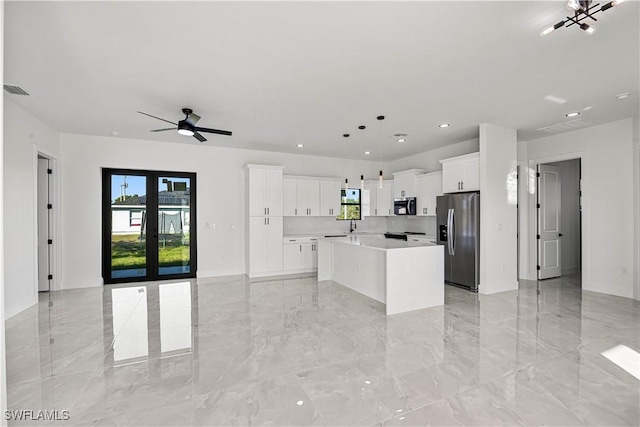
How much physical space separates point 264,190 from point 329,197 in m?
1.74

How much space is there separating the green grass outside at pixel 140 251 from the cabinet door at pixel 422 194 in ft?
17.1

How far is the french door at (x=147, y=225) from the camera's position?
6000 millimetres

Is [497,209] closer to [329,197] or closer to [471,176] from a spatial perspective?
[471,176]

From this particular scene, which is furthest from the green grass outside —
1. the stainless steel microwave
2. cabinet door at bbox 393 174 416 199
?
cabinet door at bbox 393 174 416 199

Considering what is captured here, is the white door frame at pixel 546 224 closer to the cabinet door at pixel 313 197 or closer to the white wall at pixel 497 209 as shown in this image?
the white wall at pixel 497 209

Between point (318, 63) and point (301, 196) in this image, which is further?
point (301, 196)

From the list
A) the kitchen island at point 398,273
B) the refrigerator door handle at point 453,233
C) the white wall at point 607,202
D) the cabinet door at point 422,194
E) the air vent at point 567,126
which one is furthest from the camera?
the cabinet door at point 422,194

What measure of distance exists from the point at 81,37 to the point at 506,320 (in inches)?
213

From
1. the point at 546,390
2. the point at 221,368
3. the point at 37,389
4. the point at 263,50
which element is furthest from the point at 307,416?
the point at 263,50

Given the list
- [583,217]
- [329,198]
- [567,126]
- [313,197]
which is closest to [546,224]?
[583,217]

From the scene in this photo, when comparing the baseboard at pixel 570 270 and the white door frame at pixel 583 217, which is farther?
the baseboard at pixel 570 270

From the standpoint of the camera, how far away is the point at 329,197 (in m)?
7.54

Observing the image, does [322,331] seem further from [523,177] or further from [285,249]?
[523,177]

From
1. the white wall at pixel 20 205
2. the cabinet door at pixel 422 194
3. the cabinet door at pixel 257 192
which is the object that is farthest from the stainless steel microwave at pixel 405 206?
the white wall at pixel 20 205
